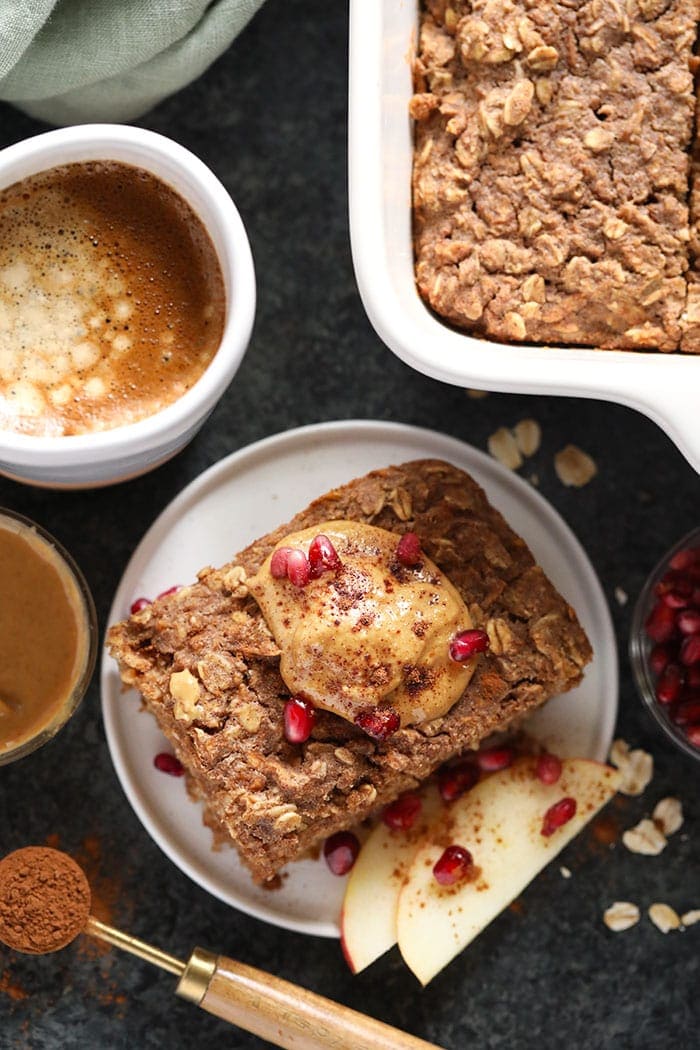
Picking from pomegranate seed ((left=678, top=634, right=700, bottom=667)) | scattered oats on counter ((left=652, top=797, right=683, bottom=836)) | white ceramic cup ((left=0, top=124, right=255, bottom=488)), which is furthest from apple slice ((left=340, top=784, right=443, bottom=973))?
white ceramic cup ((left=0, top=124, right=255, bottom=488))

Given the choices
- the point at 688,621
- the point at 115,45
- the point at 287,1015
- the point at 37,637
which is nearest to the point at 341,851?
the point at 287,1015

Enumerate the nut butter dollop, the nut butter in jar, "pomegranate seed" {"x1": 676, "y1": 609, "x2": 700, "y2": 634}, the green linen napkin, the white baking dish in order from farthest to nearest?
1. "pomegranate seed" {"x1": 676, "y1": 609, "x2": 700, "y2": 634}
2. the nut butter in jar
3. the green linen napkin
4. the nut butter dollop
5. the white baking dish

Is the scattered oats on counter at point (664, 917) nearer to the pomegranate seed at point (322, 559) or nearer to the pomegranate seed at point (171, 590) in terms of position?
the pomegranate seed at point (322, 559)

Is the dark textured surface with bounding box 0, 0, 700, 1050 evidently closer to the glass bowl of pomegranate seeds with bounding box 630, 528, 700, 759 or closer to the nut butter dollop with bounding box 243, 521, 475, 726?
the glass bowl of pomegranate seeds with bounding box 630, 528, 700, 759

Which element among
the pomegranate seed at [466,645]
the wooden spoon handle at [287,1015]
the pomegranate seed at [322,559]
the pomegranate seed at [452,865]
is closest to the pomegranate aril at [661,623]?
the pomegranate seed at [466,645]

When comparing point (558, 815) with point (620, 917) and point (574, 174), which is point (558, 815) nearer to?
point (620, 917)
